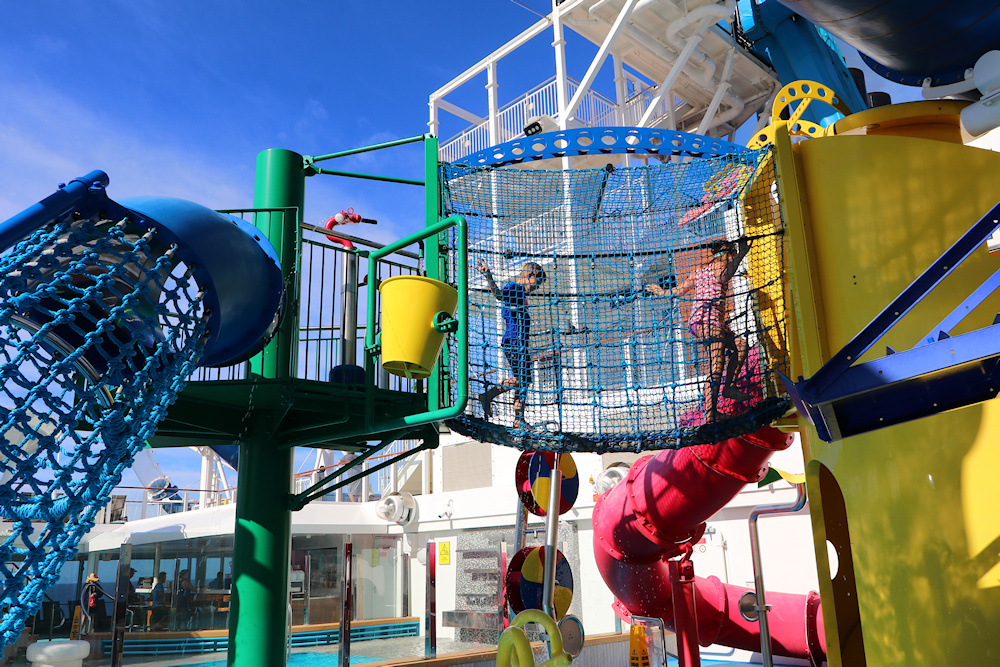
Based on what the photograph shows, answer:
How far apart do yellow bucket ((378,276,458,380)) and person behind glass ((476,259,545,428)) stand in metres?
0.49

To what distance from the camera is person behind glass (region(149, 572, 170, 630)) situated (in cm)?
1069

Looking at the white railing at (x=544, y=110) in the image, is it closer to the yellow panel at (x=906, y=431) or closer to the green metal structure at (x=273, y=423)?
the green metal structure at (x=273, y=423)

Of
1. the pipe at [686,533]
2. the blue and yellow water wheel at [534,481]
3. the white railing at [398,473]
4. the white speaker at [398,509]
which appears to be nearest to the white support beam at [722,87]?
the white speaker at [398,509]

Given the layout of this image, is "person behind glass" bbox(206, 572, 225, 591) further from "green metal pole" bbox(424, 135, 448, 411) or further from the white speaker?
"green metal pole" bbox(424, 135, 448, 411)

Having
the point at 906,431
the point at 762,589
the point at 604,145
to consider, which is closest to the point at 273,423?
the point at 604,145

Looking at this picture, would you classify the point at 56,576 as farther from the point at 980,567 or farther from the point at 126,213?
the point at 980,567

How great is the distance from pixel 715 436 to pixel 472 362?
134cm

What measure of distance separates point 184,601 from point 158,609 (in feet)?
2.31

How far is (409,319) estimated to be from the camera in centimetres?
360

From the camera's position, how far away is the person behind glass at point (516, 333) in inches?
158

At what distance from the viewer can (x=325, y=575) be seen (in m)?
13.1

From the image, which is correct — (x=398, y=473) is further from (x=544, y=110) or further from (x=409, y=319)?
(x=409, y=319)

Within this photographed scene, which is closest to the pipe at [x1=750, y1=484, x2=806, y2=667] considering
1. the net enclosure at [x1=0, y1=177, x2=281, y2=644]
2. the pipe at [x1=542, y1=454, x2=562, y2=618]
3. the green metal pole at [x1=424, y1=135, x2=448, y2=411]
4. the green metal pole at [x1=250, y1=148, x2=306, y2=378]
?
the pipe at [x1=542, y1=454, x2=562, y2=618]

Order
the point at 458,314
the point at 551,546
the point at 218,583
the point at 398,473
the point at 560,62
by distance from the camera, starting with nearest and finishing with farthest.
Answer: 1. the point at 458,314
2. the point at 551,546
3. the point at 218,583
4. the point at 560,62
5. the point at 398,473
